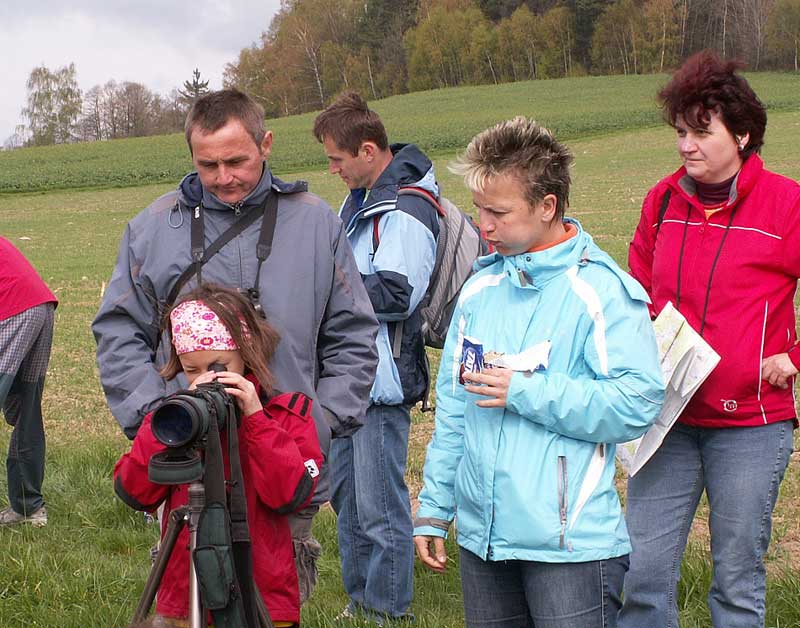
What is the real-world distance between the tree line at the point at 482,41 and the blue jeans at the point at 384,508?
275 ft

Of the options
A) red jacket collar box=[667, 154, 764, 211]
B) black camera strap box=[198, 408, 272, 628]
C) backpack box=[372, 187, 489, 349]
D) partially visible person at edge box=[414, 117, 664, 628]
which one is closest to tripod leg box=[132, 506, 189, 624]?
black camera strap box=[198, 408, 272, 628]

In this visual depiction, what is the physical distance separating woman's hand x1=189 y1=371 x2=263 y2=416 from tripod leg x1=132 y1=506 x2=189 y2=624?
33cm

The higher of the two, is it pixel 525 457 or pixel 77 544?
pixel 525 457

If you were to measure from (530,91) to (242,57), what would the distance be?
179ft

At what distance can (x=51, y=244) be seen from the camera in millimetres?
25625

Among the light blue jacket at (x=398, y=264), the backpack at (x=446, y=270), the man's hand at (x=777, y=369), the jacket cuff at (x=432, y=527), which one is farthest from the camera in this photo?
the backpack at (x=446, y=270)

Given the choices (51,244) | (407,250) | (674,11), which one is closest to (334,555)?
(407,250)

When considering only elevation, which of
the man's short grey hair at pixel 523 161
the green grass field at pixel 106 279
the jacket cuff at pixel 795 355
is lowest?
the green grass field at pixel 106 279

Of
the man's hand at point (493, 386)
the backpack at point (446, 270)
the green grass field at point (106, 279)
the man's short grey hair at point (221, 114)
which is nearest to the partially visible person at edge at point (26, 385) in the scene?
the green grass field at point (106, 279)

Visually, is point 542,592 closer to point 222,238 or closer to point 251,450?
point 251,450

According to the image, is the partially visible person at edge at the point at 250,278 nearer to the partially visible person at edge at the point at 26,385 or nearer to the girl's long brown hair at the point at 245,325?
the girl's long brown hair at the point at 245,325

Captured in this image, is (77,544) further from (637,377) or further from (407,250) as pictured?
(637,377)

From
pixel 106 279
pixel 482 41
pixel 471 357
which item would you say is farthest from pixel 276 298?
pixel 482 41

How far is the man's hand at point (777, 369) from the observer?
346 centimetres
